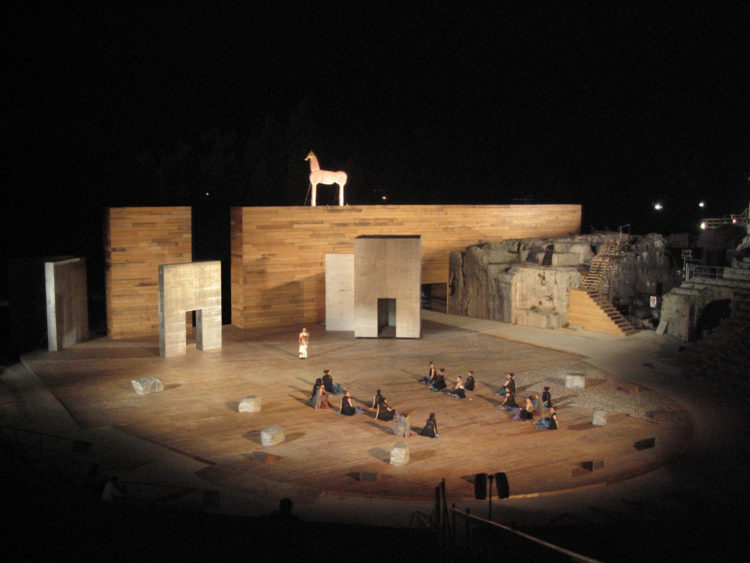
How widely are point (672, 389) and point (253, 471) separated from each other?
39.9 ft

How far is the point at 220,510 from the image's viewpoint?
36.9 feet

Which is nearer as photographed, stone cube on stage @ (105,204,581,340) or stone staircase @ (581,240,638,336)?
stone cube on stage @ (105,204,581,340)

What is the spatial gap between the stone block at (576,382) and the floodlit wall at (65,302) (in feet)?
55.3

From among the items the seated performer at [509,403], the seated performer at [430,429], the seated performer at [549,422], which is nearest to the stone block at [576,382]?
the seated performer at [509,403]

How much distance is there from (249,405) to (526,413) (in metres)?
6.85

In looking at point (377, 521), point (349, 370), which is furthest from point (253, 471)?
point (349, 370)

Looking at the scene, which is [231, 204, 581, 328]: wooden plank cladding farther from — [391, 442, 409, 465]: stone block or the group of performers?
[391, 442, 409, 465]: stone block

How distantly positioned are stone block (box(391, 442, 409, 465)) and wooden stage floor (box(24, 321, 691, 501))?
0.43ft

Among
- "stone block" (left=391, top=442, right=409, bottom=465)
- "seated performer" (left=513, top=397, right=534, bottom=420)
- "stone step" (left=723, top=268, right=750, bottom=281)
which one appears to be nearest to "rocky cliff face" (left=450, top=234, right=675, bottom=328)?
"stone step" (left=723, top=268, right=750, bottom=281)

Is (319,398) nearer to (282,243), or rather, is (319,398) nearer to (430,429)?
(430,429)

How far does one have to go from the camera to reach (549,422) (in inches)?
607

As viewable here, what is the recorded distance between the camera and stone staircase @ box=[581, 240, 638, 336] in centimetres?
2559

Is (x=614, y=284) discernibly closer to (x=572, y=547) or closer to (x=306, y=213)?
(x=306, y=213)

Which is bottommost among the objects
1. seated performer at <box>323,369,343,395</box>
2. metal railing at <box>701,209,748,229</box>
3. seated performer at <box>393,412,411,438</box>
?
seated performer at <box>393,412,411,438</box>
